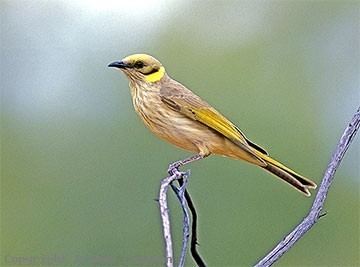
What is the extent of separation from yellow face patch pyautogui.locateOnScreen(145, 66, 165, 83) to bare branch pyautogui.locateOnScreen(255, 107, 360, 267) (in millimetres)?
437

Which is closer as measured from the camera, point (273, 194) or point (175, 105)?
point (175, 105)

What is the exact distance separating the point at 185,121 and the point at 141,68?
0.11 metres

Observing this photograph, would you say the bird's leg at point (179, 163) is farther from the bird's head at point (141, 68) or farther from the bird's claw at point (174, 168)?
the bird's head at point (141, 68)

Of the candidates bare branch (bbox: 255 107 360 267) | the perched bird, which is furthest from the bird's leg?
bare branch (bbox: 255 107 360 267)

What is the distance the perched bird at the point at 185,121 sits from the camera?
1.04 m

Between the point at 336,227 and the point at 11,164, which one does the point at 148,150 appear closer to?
the point at 336,227

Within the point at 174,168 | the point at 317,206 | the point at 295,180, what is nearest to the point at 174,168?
the point at 174,168

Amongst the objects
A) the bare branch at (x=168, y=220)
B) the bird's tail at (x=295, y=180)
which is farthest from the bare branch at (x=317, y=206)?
the bird's tail at (x=295, y=180)

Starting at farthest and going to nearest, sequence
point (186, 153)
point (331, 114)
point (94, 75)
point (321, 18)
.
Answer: point (321, 18) → point (94, 75) → point (331, 114) → point (186, 153)

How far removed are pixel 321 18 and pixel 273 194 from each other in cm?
65

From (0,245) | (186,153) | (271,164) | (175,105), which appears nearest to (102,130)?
(0,245)

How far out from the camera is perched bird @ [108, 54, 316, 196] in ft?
3.41

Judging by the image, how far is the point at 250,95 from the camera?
1876 millimetres

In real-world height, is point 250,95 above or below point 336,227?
above
